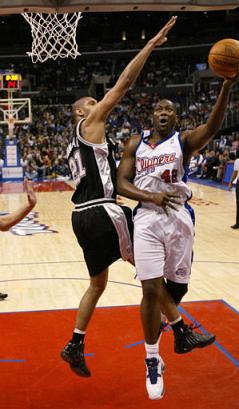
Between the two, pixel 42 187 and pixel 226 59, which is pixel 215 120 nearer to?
pixel 226 59

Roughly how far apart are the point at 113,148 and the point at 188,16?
35.7 metres

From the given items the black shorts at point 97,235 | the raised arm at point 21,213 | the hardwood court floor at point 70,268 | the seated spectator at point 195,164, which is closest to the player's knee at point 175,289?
the black shorts at point 97,235

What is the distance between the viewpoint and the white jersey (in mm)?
3688

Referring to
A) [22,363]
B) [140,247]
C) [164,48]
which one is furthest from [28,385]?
[164,48]

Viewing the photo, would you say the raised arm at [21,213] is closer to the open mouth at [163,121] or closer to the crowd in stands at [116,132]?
the open mouth at [163,121]

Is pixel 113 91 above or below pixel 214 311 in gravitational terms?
above

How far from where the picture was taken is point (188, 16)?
37281mm

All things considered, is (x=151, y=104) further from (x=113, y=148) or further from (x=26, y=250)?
(x=113, y=148)

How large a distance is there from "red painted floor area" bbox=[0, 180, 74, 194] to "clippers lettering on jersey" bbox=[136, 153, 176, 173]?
1479cm

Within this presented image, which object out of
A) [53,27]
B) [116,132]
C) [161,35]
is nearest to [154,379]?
[161,35]

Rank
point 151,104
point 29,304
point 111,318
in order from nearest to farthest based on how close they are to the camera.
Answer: point 111,318 < point 29,304 < point 151,104

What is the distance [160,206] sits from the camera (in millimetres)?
3535

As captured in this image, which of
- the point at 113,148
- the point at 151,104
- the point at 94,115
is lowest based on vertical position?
the point at 151,104

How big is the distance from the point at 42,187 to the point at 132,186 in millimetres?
16396
